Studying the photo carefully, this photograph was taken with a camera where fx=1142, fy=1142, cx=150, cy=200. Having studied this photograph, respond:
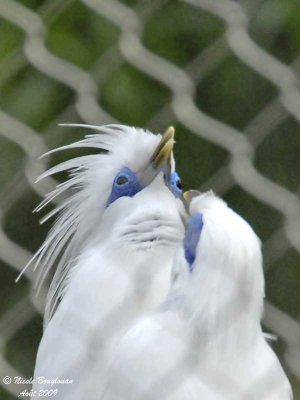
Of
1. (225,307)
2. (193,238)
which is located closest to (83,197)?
(193,238)

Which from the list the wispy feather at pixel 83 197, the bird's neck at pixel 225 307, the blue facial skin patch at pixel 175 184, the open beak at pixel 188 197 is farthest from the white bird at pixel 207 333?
the wispy feather at pixel 83 197

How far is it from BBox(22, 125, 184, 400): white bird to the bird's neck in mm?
141

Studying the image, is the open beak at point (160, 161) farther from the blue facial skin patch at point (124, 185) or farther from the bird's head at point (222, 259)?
the bird's head at point (222, 259)

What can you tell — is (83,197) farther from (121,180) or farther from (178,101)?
(178,101)

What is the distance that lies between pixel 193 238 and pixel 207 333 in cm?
14

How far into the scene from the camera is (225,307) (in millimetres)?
1490

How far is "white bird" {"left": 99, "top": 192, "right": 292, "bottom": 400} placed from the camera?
1487 mm

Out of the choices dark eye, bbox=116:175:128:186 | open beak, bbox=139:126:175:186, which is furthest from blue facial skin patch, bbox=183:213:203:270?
dark eye, bbox=116:175:128:186

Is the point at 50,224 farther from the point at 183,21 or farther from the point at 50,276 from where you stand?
the point at 183,21

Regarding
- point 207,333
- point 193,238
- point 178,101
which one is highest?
point 178,101

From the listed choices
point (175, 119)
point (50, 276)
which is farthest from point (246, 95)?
point (175, 119)

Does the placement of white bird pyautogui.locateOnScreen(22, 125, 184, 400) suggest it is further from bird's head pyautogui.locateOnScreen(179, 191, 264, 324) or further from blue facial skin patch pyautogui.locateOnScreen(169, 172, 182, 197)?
bird's head pyautogui.locateOnScreen(179, 191, 264, 324)

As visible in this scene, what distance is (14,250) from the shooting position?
1.32m

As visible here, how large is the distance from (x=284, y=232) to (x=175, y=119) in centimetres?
17
